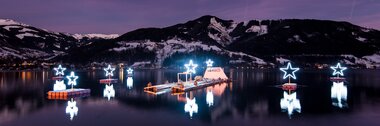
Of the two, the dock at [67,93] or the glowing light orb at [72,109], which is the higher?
the dock at [67,93]

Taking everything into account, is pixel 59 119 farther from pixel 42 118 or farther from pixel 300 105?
pixel 300 105

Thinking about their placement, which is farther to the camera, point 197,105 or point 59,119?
point 197,105

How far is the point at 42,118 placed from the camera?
5916 centimetres

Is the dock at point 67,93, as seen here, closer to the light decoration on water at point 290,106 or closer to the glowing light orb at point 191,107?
the glowing light orb at point 191,107

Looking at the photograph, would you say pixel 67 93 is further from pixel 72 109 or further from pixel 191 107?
pixel 191 107

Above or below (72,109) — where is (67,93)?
above

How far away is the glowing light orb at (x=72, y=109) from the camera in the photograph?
6164cm

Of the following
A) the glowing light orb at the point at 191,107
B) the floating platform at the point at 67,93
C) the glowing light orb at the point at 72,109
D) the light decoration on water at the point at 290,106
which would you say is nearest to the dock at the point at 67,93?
the floating platform at the point at 67,93

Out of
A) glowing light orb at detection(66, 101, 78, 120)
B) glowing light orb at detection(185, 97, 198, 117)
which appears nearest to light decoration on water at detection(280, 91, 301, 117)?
glowing light orb at detection(185, 97, 198, 117)

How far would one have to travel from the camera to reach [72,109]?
6625 cm

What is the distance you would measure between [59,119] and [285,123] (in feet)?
103

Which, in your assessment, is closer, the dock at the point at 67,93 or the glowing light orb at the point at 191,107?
the glowing light orb at the point at 191,107

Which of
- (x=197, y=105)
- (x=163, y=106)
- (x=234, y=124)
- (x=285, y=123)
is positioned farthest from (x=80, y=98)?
(x=285, y=123)

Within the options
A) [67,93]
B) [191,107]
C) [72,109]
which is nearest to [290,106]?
[191,107]
